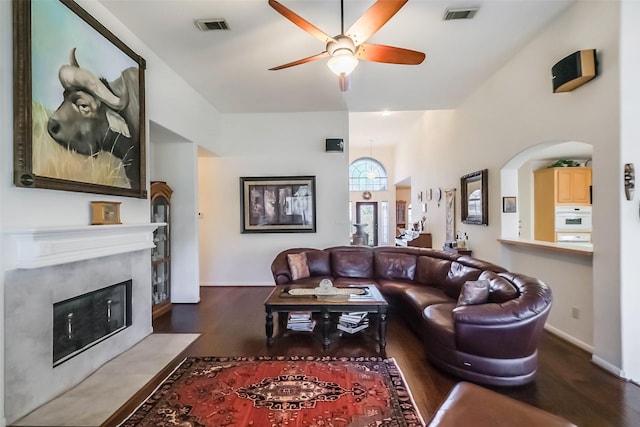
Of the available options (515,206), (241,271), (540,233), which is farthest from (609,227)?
(241,271)

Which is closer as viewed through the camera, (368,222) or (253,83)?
(253,83)

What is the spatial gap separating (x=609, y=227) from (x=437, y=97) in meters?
3.19

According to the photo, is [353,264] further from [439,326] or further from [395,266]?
[439,326]

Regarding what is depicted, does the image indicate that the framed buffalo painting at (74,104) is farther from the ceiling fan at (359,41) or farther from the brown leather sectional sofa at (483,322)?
the brown leather sectional sofa at (483,322)

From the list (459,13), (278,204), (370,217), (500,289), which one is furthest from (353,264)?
(370,217)

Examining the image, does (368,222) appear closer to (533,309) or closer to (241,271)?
(241,271)

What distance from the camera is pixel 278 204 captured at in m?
5.75

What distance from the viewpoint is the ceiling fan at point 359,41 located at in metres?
2.27

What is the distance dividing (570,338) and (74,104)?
16.7 feet

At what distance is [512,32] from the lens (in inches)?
127

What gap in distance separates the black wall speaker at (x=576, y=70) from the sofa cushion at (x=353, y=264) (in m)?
3.06

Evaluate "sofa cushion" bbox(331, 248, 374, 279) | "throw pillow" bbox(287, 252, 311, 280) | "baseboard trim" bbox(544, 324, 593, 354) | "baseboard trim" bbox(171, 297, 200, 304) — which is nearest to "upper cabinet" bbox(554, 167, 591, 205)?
"baseboard trim" bbox(544, 324, 593, 354)

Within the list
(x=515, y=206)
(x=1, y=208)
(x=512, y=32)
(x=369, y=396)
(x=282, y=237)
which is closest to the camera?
(x=1, y=208)

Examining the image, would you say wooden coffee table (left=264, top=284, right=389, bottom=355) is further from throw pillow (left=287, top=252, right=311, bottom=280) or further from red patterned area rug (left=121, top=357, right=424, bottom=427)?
throw pillow (left=287, top=252, right=311, bottom=280)
